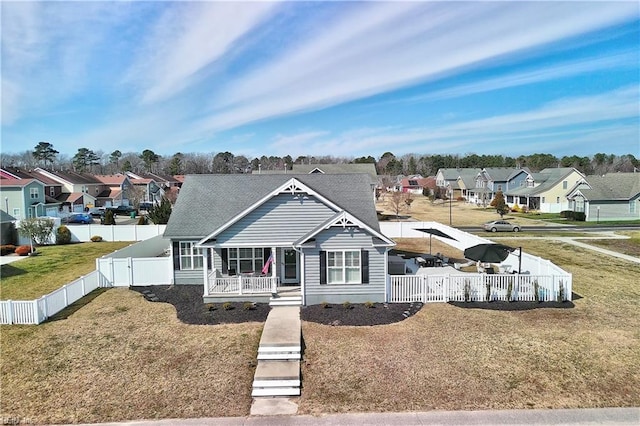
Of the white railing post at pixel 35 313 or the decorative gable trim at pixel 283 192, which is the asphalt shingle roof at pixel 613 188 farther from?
the white railing post at pixel 35 313

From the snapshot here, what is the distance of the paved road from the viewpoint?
977cm

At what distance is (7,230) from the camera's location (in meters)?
32.0

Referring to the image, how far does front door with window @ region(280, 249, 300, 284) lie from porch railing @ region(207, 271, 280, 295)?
155cm

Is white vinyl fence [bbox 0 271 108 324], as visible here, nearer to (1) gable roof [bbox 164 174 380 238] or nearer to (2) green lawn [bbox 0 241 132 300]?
(2) green lawn [bbox 0 241 132 300]

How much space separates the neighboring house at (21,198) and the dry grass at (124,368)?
4360 centimetres

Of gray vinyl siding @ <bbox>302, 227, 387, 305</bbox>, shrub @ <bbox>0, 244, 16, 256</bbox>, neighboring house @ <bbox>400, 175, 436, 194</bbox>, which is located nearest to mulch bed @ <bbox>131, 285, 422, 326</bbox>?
gray vinyl siding @ <bbox>302, 227, 387, 305</bbox>

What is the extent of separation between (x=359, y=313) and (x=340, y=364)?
4.18 metres

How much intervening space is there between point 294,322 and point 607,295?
14919 mm

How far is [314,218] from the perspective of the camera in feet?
60.9

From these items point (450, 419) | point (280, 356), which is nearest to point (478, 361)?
point (450, 419)

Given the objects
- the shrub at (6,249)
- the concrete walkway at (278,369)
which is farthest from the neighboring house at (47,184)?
the concrete walkway at (278,369)

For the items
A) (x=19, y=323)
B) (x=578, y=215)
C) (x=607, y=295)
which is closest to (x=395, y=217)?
(x=578, y=215)

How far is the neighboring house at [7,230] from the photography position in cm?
3145

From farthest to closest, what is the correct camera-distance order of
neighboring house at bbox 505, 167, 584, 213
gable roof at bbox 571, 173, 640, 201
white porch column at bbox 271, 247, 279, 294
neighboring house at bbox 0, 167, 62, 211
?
neighboring house at bbox 505, 167, 584, 213 → neighboring house at bbox 0, 167, 62, 211 → gable roof at bbox 571, 173, 640, 201 → white porch column at bbox 271, 247, 279, 294
